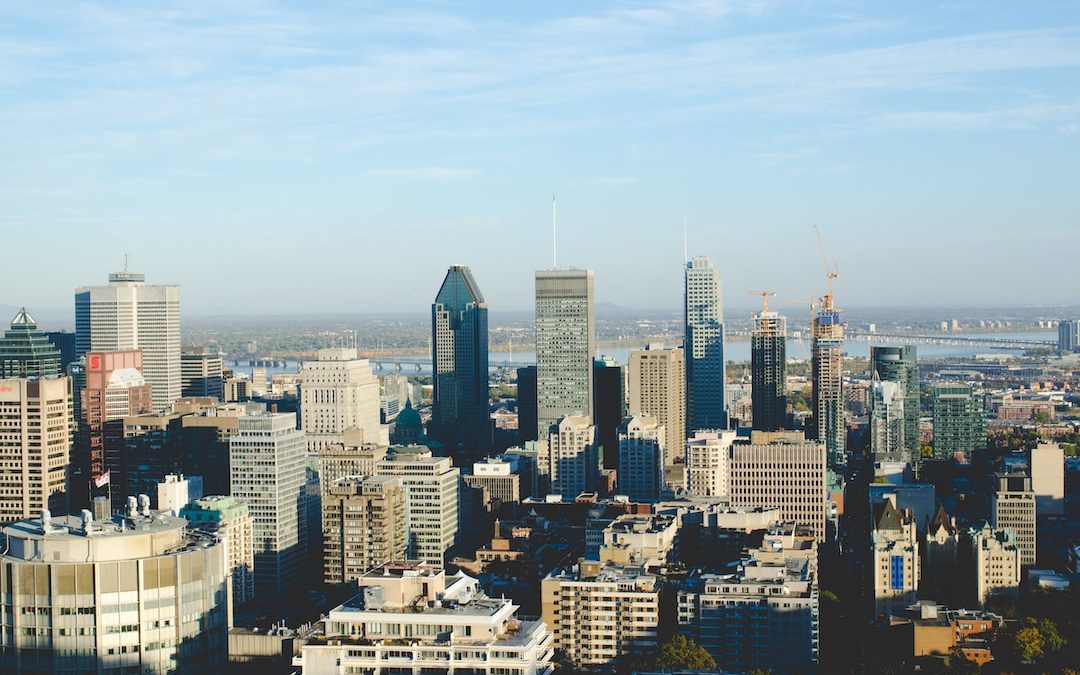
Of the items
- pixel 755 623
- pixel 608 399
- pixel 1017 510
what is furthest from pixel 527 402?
pixel 755 623

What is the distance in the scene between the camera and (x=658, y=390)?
82.2 meters

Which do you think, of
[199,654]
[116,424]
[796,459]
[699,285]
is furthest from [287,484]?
[699,285]

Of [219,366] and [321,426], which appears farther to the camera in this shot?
[219,366]

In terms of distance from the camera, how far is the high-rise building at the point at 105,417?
2403 inches

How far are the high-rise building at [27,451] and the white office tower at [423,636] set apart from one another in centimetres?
3046

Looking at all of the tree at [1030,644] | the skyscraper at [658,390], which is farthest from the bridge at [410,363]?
the tree at [1030,644]

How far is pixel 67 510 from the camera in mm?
55500

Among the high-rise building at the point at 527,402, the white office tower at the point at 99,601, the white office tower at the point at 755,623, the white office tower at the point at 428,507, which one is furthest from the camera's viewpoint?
the high-rise building at the point at 527,402

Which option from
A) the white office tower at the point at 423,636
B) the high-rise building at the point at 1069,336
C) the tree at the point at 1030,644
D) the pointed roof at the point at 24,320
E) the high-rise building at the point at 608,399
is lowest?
the tree at the point at 1030,644

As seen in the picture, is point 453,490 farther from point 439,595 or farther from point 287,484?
point 439,595

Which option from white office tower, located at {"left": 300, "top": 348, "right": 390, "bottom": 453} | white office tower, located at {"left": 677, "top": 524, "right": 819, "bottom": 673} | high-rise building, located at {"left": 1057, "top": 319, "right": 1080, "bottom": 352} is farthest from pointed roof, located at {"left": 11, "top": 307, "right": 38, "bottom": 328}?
high-rise building, located at {"left": 1057, "top": 319, "right": 1080, "bottom": 352}

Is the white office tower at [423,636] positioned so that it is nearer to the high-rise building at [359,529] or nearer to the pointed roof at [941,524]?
the high-rise building at [359,529]

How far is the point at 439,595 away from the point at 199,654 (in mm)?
9278

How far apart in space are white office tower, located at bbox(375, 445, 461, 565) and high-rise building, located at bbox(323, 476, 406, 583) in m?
2.42
